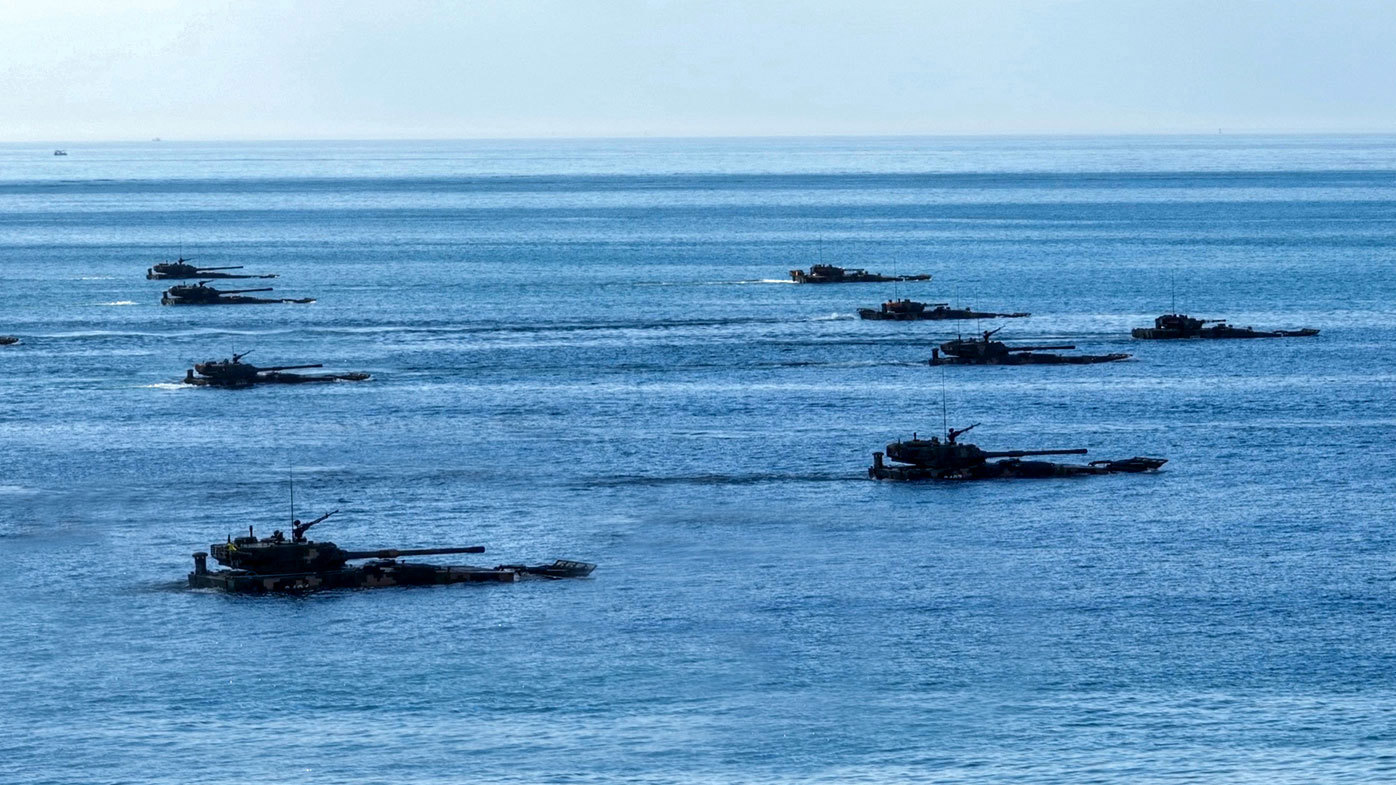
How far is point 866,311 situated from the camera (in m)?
187

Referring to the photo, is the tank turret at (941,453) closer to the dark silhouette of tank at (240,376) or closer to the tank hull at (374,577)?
the tank hull at (374,577)

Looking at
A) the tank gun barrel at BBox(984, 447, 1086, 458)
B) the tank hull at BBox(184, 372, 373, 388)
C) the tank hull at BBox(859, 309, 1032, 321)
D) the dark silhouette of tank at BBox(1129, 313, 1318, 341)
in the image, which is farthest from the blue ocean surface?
the tank hull at BBox(859, 309, 1032, 321)

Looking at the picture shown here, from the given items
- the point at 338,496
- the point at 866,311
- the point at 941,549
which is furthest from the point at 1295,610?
the point at 866,311

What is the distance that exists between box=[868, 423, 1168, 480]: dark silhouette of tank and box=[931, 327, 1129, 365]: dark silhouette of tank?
4339cm

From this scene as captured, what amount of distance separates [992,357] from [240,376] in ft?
157

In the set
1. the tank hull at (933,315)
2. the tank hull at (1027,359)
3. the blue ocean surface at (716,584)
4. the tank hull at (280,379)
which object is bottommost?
the blue ocean surface at (716,584)

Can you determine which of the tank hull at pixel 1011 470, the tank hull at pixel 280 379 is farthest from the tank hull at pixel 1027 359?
the tank hull at pixel 1011 470

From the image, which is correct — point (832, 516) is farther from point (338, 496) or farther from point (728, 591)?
point (338, 496)

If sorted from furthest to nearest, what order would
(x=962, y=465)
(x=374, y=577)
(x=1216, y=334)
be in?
1. (x=1216, y=334)
2. (x=962, y=465)
3. (x=374, y=577)

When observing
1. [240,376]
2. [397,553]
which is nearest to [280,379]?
[240,376]

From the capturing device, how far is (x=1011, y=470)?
108m

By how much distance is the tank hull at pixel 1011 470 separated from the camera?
106375 millimetres

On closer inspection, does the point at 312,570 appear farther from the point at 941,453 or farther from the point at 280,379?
the point at 280,379

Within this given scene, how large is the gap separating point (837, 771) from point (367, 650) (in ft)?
63.2
